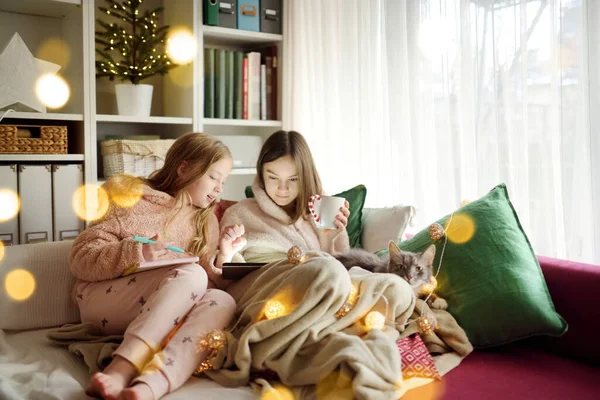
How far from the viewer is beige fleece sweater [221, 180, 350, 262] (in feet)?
6.94

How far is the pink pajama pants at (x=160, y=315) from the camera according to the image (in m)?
1.42

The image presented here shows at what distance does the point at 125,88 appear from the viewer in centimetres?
266

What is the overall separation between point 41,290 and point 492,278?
1.36m

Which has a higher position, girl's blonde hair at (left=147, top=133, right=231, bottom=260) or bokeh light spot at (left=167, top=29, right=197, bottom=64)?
bokeh light spot at (left=167, top=29, right=197, bottom=64)

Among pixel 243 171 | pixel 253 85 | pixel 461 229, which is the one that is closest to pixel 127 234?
pixel 461 229

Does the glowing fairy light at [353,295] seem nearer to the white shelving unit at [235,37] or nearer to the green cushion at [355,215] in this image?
the green cushion at [355,215]

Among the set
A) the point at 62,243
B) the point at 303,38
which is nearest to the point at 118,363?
the point at 62,243

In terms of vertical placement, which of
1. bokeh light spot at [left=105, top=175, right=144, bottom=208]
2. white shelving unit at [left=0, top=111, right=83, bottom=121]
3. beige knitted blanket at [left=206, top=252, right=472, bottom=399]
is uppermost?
white shelving unit at [left=0, top=111, right=83, bottom=121]

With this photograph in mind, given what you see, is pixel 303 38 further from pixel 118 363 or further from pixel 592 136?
pixel 118 363

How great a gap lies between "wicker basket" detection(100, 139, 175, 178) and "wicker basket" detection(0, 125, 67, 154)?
185 mm

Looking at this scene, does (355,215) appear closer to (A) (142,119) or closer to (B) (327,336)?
(B) (327,336)

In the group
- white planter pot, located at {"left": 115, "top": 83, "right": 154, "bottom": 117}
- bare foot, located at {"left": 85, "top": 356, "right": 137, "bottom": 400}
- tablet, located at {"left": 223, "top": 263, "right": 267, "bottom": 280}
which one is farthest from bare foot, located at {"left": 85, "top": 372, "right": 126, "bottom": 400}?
white planter pot, located at {"left": 115, "top": 83, "right": 154, "bottom": 117}

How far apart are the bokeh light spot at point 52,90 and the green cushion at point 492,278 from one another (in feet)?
5.40

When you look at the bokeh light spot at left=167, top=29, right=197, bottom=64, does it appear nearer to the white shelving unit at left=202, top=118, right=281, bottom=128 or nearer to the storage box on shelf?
the storage box on shelf
